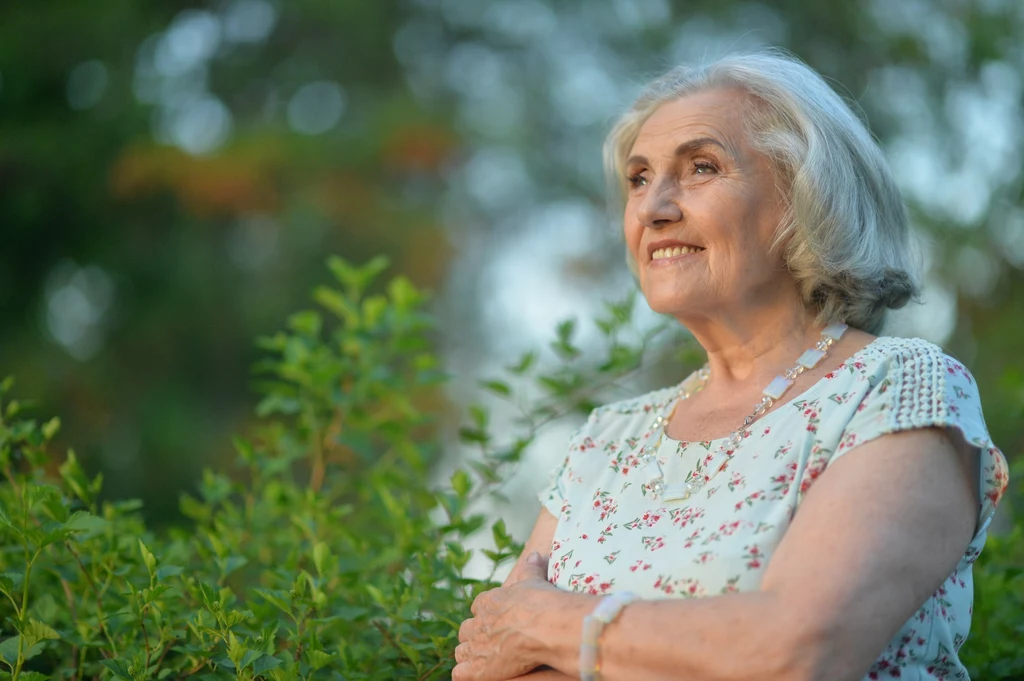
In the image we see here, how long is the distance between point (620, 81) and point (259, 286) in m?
2.77

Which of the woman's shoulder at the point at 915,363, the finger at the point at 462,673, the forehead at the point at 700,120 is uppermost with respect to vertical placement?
the forehead at the point at 700,120

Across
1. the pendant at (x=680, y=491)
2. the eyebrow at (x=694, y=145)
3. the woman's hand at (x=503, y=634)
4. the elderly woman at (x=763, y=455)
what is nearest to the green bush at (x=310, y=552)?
the woman's hand at (x=503, y=634)

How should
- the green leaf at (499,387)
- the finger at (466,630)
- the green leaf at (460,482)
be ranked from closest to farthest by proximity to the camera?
the finger at (466,630) < the green leaf at (460,482) < the green leaf at (499,387)

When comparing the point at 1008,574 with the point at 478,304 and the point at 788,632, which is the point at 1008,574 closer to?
the point at 788,632

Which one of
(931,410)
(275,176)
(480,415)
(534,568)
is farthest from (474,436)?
(275,176)

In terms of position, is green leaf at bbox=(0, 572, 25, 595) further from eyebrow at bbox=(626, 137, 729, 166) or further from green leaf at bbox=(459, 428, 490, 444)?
eyebrow at bbox=(626, 137, 729, 166)

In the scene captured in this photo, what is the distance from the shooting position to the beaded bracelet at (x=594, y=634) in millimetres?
1635

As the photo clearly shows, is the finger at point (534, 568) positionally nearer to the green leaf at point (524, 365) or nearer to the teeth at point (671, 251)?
the teeth at point (671, 251)

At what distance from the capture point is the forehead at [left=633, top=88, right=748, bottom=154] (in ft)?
7.00

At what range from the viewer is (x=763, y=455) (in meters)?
1.83

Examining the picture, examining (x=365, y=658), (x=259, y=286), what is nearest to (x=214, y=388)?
(x=259, y=286)

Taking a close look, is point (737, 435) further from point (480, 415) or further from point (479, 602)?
point (480, 415)

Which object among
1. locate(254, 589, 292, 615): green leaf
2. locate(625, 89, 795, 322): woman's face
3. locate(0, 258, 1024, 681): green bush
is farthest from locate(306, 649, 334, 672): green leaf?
locate(625, 89, 795, 322): woman's face

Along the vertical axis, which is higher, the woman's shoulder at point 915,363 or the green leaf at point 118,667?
the woman's shoulder at point 915,363
